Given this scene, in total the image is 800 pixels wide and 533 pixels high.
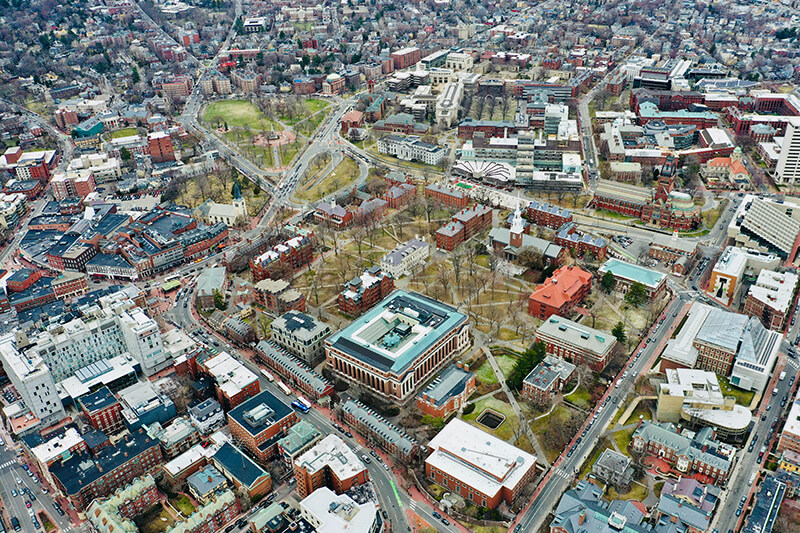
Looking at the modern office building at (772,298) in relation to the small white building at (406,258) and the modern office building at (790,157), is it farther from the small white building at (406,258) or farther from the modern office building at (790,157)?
the small white building at (406,258)

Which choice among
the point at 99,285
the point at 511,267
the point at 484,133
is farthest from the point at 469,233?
the point at 99,285

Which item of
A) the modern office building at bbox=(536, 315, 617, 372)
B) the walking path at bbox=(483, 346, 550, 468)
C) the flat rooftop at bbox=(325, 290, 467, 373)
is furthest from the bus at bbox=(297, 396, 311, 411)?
the modern office building at bbox=(536, 315, 617, 372)

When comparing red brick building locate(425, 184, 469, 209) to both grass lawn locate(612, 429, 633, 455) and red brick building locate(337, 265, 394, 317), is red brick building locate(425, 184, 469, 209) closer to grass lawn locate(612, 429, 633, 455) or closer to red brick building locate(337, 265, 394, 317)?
red brick building locate(337, 265, 394, 317)

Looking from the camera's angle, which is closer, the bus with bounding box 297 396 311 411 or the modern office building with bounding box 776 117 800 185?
the bus with bounding box 297 396 311 411

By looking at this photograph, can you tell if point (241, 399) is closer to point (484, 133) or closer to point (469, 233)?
point (469, 233)

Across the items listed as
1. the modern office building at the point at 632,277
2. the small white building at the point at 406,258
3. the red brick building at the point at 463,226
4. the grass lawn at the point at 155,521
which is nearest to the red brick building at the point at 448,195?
the red brick building at the point at 463,226
